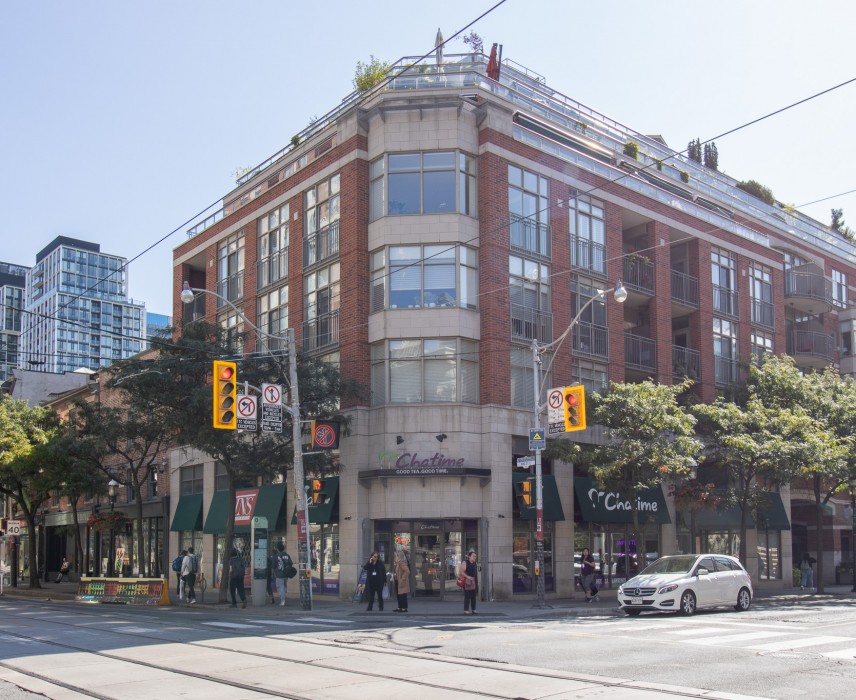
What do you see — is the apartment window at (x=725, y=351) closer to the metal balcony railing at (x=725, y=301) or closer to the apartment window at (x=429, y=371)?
the metal balcony railing at (x=725, y=301)

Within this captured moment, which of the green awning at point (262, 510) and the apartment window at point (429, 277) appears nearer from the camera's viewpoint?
the apartment window at point (429, 277)

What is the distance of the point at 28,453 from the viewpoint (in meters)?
42.1

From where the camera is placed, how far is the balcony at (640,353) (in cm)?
3788

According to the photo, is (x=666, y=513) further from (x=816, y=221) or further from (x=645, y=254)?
(x=816, y=221)

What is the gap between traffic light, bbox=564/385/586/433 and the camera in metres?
25.6

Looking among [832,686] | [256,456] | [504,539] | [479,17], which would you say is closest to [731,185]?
[504,539]

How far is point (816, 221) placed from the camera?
2114 inches

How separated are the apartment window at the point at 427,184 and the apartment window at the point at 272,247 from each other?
6558mm

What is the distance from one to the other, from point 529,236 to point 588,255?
3.44m

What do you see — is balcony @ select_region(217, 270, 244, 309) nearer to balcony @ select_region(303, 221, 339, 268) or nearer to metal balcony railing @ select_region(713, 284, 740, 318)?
balcony @ select_region(303, 221, 339, 268)

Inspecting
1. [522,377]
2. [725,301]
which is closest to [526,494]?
[522,377]

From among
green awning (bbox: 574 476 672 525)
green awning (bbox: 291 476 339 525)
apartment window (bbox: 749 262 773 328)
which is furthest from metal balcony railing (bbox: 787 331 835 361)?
green awning (bbox: 291 476 339 525)

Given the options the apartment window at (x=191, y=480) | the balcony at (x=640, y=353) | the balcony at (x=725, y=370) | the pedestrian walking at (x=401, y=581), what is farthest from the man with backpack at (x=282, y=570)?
the balcony at (x=725, y=370)

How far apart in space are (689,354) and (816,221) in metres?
19.3
